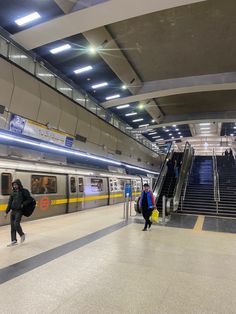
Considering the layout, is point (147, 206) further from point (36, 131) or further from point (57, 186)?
point (57, 186)

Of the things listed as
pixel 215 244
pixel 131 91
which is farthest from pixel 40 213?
pixel 131 91

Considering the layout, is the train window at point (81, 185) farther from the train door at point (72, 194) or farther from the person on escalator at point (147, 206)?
the person on escalator at point (147, 206)

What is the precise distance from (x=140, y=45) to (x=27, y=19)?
383 cm

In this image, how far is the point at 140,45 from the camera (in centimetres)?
865

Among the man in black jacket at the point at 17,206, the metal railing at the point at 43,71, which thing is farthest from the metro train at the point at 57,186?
the metal railing at the point at 43,71

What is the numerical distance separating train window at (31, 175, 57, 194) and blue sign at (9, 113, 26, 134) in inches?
83.1

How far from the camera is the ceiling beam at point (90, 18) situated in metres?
5.75

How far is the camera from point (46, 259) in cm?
437

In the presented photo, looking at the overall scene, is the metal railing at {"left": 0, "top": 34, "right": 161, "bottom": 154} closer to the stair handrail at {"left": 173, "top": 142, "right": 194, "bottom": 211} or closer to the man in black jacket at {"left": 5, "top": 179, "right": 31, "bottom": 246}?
the man in black jacket at {"left": 5, "top": 179, "right": 31, "bottom": 246}

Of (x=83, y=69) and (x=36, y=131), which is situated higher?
(x=83, y=69)

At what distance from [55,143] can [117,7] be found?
15.0 ft

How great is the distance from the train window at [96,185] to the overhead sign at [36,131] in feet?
13.4

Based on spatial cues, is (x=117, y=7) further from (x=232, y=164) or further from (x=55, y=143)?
(x=232, y=164)

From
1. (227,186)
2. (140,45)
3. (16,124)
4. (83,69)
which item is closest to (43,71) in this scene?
(83,69)
